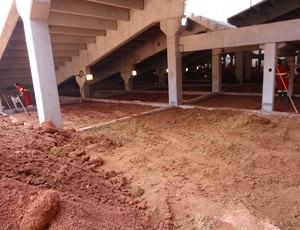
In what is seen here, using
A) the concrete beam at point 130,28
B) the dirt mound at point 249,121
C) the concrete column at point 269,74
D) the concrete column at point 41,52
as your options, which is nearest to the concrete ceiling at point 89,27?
the concrete beam at point 130,28

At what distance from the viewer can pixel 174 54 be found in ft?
29.2

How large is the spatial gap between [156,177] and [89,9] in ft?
22.6

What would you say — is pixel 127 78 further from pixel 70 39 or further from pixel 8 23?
pixel 8 23

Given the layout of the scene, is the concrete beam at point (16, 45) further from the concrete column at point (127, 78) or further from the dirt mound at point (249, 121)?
the dirt mound at point (249, 121)

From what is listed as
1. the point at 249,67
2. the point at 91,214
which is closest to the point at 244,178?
the point at 91,214

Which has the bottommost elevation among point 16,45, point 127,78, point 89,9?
point 127,78

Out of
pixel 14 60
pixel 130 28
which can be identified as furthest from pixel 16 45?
pixel 130 28

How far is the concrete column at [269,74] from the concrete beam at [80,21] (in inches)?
→ 238

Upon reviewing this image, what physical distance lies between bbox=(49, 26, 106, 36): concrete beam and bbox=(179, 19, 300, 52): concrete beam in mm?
3751

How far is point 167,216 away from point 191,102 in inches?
303

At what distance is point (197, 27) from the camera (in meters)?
12.3

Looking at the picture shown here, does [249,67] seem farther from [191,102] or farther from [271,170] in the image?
[271,170]

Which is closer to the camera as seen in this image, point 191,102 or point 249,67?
point 191,102

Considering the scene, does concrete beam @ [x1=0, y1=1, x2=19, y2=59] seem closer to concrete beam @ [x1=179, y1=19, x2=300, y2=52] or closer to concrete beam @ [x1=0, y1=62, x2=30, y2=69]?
concrete beam @ [x1=0, y1=62, x2=30, y2=69]
